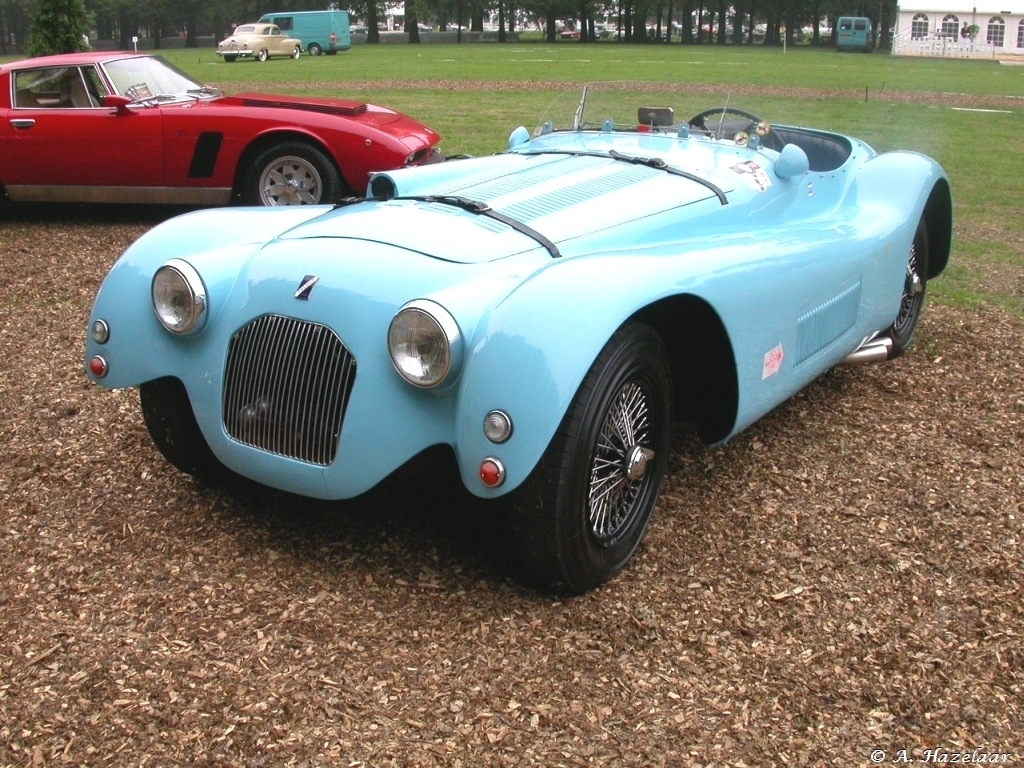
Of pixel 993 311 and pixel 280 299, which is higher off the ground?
pixel 280 299

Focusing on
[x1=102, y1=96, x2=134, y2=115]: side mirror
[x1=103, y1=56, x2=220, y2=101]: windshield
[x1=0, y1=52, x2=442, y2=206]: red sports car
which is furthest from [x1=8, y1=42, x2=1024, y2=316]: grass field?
[x1=102, y1=96, x2=134, y2=115]: side mirror

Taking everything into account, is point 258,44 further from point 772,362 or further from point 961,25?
point 772,362

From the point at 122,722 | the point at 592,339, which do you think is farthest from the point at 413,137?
the point at 122,722

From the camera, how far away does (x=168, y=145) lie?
856cm

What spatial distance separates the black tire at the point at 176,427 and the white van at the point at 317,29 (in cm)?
4331

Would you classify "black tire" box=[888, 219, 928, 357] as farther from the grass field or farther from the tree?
the tree

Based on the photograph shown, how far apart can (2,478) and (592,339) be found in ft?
8.46

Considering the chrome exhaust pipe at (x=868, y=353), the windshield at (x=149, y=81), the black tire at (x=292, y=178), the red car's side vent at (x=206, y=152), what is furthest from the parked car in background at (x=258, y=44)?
the chrome exhaust pipe at (x=868, y=353)

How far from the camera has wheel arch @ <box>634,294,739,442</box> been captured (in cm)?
365

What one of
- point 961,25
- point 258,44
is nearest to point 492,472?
point 258,44

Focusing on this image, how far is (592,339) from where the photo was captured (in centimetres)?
306

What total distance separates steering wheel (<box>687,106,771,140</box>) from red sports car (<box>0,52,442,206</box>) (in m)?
3.57

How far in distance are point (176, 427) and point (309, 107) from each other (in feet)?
18.0

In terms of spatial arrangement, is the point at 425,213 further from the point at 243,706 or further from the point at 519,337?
the point at 243,706
